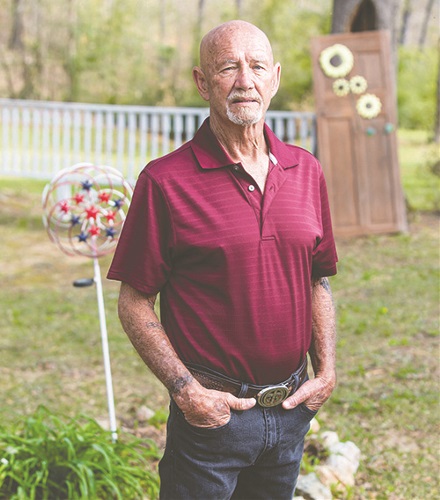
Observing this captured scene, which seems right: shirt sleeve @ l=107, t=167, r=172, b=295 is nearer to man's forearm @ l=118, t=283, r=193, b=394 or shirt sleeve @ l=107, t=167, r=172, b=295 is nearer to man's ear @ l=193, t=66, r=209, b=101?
man's forearm @ l=118, t=283, r=193, b=394

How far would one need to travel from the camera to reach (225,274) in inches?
73.9

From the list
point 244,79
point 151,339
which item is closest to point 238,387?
point 151,339

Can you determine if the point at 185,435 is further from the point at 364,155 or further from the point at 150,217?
the point at 364,155

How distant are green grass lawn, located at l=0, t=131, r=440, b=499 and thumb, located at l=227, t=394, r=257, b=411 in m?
1.86

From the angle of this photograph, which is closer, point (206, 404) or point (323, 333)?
point (206, 404)

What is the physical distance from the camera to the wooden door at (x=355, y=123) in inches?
321

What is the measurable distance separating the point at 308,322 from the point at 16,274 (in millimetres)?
5735

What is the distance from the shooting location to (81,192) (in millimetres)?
3682

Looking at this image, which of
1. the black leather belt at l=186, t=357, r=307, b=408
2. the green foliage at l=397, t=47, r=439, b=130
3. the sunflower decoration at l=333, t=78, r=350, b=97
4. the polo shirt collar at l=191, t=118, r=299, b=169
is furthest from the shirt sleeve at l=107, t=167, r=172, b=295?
the green foliage at l=397, t=47, r=439, b=130

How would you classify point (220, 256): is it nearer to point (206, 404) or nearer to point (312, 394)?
point (206, 404)

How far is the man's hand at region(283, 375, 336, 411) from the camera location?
200 cm

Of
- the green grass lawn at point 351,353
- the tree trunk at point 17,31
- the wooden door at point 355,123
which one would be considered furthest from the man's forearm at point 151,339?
the tree trunk at point 17,31

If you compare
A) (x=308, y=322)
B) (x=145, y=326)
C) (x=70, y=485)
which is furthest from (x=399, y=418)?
(x=145, y=326)

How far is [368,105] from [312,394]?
21.5ft
